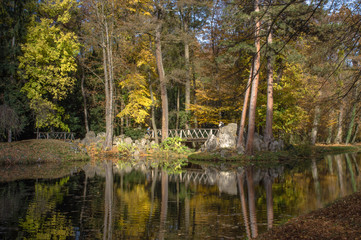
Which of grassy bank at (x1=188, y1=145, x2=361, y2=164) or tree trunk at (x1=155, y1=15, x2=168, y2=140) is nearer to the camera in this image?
grassy bank at (x1=188, y1=145, x2=361, y2=164)

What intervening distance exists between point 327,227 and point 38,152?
19.9 m

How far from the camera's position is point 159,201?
10883 millimetres

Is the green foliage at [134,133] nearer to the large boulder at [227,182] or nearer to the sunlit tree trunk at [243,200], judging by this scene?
the large boulder at [227,182]

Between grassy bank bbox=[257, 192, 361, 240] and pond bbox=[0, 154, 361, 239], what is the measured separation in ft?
4.05

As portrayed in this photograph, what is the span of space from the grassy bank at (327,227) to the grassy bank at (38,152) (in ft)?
61.3

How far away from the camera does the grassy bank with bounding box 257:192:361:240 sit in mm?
5336

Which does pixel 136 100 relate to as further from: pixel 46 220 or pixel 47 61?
pixel 46 220

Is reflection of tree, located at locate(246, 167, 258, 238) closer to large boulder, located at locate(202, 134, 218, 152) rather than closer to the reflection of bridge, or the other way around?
large boulder, located at locate(202, 134, 218, 152)

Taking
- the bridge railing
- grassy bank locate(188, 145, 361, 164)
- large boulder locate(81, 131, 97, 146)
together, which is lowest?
grassy bank locate(188, 145, 361, 164)

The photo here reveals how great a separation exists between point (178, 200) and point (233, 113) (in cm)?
1885

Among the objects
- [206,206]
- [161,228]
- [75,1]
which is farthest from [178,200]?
[75,1]

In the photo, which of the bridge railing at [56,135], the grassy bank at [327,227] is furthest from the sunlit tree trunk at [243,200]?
the bridge railing at [56,135]

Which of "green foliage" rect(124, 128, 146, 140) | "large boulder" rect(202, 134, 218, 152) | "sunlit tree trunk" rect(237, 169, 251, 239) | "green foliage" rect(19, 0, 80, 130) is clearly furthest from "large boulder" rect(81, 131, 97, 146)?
"sunlit tree trunk" rect(237, 169, 251, 239)

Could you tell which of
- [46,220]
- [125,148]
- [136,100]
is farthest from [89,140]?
[46,220]
